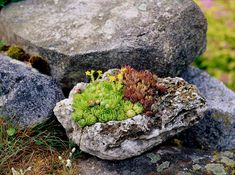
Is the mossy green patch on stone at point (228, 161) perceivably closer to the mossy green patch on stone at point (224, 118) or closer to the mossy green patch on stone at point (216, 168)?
the mossy green patch on stone at point (216, 168)

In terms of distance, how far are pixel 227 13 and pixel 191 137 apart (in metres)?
5.32

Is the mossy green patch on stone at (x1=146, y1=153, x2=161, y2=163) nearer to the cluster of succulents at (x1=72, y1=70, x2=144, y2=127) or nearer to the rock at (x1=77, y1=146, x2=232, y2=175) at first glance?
the rock at (x1=77, y1=146, x2=232, y2=175)

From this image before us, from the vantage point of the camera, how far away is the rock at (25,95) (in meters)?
4.79

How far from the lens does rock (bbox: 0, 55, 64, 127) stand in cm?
479

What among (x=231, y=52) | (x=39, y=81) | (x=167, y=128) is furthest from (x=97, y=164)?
(x=231, y=52)

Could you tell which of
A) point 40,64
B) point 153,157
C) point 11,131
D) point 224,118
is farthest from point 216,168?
point 40,64

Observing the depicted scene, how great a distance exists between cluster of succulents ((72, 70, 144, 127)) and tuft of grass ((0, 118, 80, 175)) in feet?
Answer: 1.72

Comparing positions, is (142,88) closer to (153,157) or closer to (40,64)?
(153,157)

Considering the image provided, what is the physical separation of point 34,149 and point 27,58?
1.39 m

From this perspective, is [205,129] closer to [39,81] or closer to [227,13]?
[39,81]

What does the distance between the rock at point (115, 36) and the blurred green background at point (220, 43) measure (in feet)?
9.96

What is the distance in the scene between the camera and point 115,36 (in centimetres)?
523

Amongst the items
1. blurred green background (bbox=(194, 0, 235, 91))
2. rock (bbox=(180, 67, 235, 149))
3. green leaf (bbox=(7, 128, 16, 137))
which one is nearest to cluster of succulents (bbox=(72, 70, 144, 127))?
green leaf (bbox=(7, 128, 16, 137))

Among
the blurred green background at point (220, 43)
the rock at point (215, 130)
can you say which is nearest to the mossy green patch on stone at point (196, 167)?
the rock at point (215, 130)
